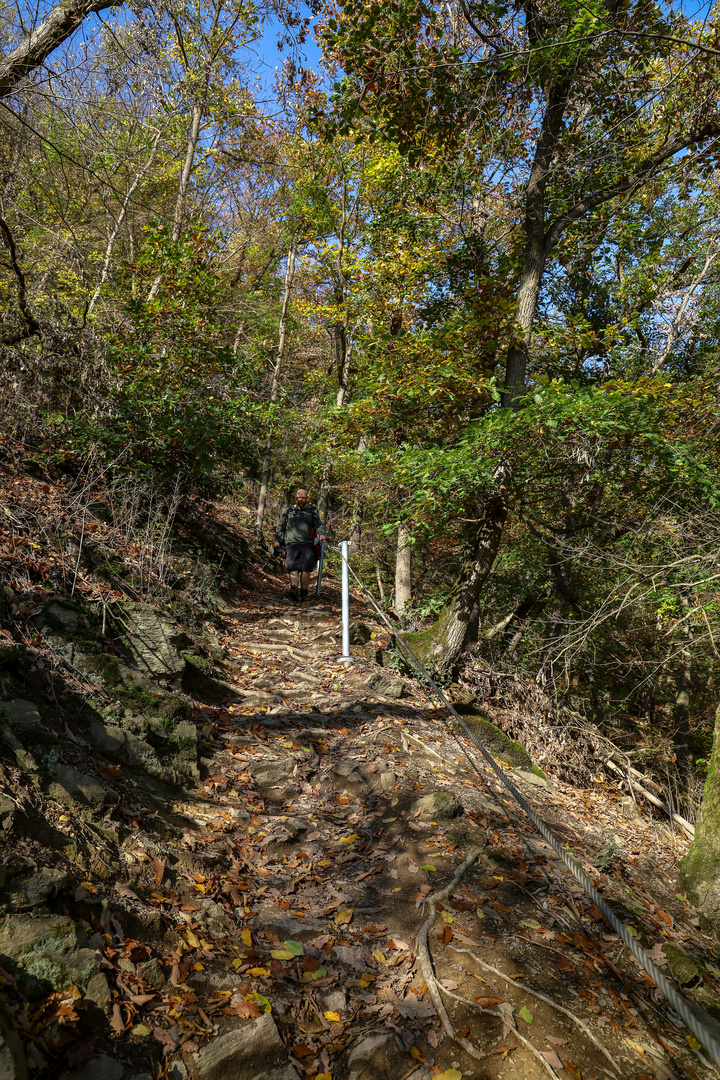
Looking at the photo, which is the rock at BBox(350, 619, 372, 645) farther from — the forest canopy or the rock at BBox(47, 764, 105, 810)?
the rock at BBox(47, 764, 105, 810)

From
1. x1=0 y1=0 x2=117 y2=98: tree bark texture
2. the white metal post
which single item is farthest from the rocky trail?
x1=0 y1=0 x2=117 y2=98: tree bark texture

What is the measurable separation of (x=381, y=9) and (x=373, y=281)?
19.9 ft

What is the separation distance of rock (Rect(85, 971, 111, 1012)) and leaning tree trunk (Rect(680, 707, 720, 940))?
509cm

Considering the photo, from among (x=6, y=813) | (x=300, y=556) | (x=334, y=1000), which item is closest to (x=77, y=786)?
(x=6, y=813)

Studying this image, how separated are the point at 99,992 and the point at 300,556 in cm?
794

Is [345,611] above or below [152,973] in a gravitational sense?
above

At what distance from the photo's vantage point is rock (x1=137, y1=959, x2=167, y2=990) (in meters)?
2.43

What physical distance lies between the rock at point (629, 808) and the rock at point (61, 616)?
6.81m

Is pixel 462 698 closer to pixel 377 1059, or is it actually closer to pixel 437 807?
pixel 437 807

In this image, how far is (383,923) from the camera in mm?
3350

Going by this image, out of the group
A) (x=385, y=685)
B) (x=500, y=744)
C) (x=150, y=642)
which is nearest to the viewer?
(x=150, y=642)

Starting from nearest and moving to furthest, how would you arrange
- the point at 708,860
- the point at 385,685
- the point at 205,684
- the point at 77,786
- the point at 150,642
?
the point at 77,786 → the point at 708,860 → the point at 150,642 → the point at 205,684 → the point at 385,685

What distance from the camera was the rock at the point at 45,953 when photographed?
6.92 ft

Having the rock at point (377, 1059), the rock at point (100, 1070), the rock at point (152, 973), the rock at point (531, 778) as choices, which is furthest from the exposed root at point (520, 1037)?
the rock at point (531, 778)
